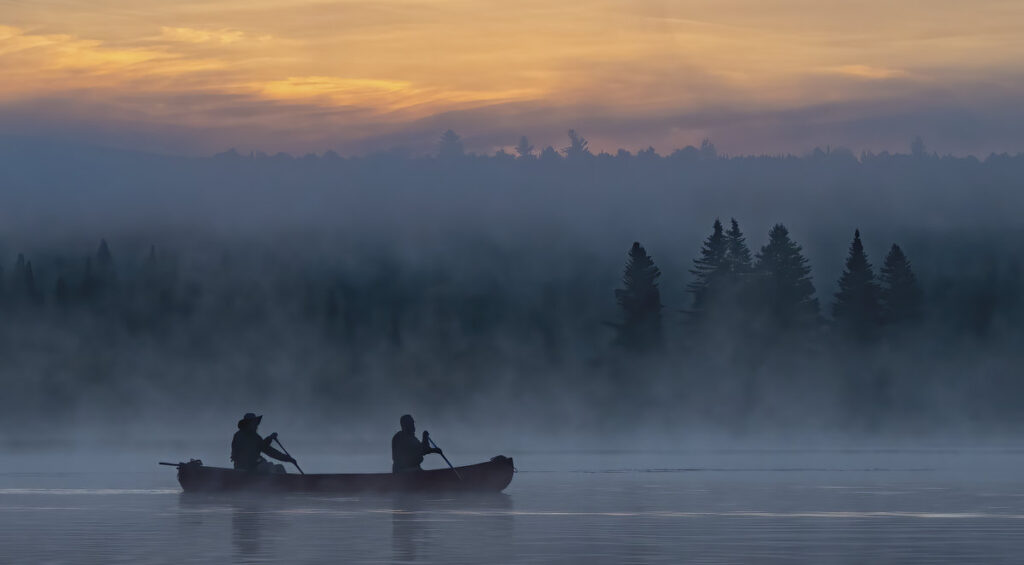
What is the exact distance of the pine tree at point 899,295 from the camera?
526 ft

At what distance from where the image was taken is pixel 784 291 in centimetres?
16162

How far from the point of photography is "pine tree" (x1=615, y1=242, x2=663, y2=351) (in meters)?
162

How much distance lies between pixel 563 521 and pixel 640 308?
119145 mm

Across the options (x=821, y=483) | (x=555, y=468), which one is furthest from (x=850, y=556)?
(x=555, y=468)

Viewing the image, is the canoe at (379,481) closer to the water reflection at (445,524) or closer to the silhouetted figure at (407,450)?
the water reflection at (445,524)

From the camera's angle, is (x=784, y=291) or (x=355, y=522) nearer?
(x=355, y=522)

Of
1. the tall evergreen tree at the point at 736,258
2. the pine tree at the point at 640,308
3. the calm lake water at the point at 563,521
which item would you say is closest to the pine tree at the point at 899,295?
the tall evergreen tree at the point at 736,258

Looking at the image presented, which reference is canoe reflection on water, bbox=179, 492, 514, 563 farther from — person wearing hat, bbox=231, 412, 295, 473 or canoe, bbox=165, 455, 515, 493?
person wearing hat, bbox=231, 412, 295, 473

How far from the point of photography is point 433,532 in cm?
4041

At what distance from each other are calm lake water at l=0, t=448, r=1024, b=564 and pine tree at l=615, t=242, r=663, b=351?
282ft

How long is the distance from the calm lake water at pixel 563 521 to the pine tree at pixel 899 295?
85344 mm

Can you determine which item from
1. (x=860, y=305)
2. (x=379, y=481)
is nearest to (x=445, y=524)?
(x=379, y=481)

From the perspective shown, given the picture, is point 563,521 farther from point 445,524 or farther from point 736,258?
point 736,258

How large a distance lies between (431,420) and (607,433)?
2692 cm
